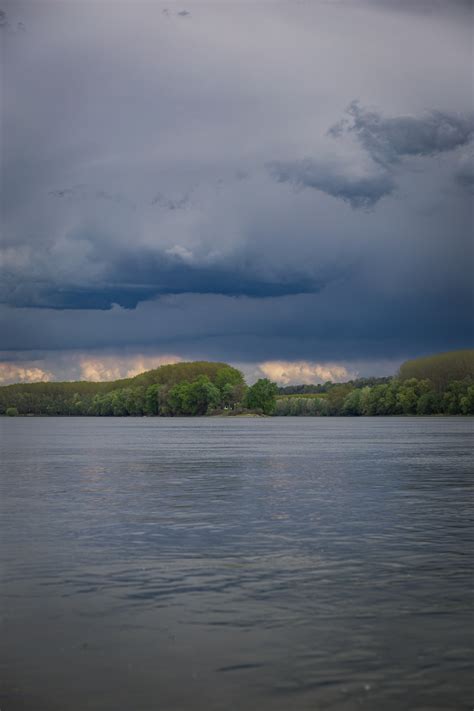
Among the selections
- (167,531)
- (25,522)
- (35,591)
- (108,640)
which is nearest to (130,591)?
(35,591)

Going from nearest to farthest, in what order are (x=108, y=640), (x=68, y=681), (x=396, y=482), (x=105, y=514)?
(x=68, y=681)
(x=108, y=640)
(x=105, y=514)
(x=396, y=482)

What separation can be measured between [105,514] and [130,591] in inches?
496

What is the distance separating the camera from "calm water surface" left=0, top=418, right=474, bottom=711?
10.6 m

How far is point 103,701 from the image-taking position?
1011 centimetres

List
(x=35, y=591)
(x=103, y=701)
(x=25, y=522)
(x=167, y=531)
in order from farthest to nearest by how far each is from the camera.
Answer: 1. (x=25, y=522)
2. (x=167, y=531)
3. (x=35, y=591)
4. (x=103, y=701)

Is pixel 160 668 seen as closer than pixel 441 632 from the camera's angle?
Yes

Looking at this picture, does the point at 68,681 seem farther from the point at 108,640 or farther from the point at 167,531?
the point at 167,531

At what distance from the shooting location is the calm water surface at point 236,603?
10.6 metres

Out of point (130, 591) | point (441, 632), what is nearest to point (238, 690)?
point (441, 632)

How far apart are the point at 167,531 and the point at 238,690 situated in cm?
1381

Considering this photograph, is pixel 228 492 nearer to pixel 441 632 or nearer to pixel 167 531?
pixel 167 531

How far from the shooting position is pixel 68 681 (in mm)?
10875

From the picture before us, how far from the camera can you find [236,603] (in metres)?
15.0

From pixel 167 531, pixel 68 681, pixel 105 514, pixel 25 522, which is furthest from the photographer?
pixel 105 514
